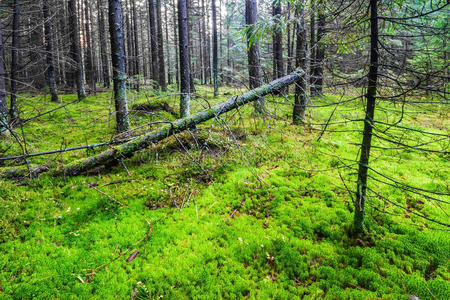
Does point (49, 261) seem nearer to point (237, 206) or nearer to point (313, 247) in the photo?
point (237, 206)

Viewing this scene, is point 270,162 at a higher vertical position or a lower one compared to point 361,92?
lower

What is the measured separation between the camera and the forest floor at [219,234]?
2.60 meters

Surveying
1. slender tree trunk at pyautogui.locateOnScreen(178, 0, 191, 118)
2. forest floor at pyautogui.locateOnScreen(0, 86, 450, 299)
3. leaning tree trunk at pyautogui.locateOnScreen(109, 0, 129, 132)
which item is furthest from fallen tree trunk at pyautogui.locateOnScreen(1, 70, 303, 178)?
slender tree trunk at pyautogui.locateOnScreen(178, 0, 191, 118)

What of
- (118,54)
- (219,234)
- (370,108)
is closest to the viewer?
(370,108)

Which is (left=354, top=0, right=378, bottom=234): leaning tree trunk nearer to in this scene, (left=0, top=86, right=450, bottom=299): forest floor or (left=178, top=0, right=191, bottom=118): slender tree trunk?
(left=0, top=86, right=450, bottom=299): forest floor

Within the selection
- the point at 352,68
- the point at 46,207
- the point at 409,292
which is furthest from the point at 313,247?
the point at 46,207

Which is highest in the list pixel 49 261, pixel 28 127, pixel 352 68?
pixel 352 68

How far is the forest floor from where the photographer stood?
2.60 metres

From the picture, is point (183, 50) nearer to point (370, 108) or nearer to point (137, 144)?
point (137, 144)

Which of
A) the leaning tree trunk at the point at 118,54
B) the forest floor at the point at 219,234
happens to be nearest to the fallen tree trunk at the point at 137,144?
the forest floor at the point at 219,234

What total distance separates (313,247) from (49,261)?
3710mm

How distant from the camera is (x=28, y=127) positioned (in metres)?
8.12

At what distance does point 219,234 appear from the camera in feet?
11.1

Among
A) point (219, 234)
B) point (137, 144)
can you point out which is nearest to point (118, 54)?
point (137, 144)
